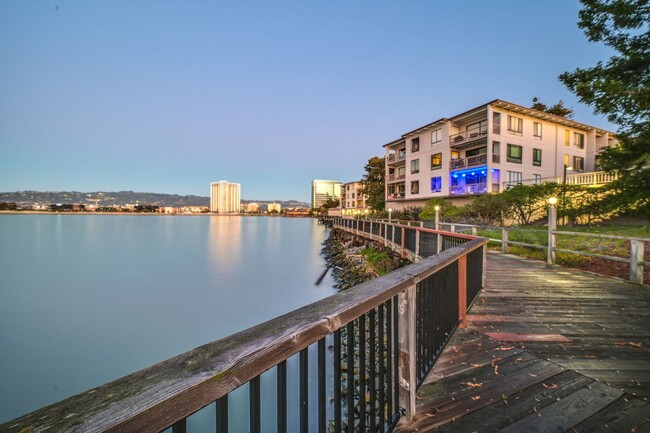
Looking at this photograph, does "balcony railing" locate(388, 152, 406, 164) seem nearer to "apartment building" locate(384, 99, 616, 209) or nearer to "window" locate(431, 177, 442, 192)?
"apartment building" locate(384, 99, 616, 209)

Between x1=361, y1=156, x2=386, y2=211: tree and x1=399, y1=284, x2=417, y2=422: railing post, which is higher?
x1=361, y1=156, x2=386, y2=211: tree

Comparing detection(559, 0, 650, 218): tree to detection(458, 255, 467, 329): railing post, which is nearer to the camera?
detection(458, 255, 467, 329): railing post

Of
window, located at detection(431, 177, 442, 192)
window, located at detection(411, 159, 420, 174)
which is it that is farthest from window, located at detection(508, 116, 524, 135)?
window, located at detection(411, 159, 420, 174)

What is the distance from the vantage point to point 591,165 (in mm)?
32594

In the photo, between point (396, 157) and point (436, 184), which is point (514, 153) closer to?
point (436, 184)

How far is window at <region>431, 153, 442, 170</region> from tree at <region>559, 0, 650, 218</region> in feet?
74.7

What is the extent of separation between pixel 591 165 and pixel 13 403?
150ft

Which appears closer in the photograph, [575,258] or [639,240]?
[639,240]

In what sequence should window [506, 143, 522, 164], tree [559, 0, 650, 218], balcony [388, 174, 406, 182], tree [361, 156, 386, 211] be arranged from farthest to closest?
tree [361, 156, 386, 211] < balcony [388, 174, 406, 182] < window [506, 143, 522, 164] < tree [559, 0, 650, 218]

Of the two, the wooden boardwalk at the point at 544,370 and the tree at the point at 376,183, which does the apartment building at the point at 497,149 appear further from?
the wooden boardwalk at the point at 544,370

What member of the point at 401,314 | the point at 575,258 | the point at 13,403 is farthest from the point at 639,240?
the point at 13,403

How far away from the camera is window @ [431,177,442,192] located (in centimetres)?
3361

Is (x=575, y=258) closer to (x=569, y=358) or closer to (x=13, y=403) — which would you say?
(x=569, y=358)

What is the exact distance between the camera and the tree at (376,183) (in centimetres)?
4769
